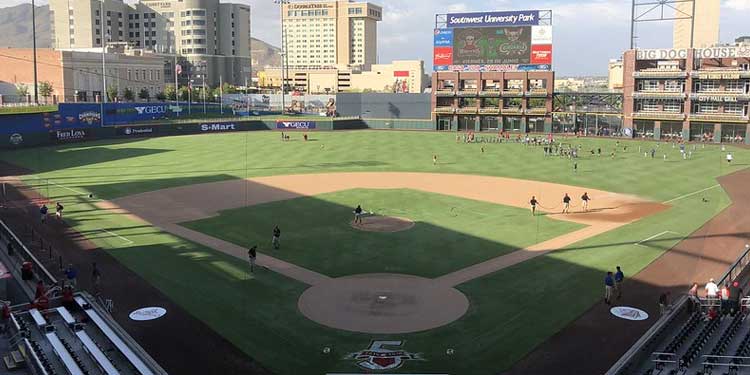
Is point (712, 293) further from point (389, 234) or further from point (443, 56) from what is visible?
point (443, 56)

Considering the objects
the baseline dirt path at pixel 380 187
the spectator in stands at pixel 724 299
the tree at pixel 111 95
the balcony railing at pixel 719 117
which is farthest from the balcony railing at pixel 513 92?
the spectator in stands at pixel 724 299

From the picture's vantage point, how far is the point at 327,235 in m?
38.6

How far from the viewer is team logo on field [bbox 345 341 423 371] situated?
68.7 ft

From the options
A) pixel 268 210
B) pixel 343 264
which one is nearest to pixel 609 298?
pixel 343 264

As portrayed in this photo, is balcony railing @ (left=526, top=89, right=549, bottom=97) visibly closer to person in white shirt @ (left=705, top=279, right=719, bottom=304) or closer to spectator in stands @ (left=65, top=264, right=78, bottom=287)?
person in white shirt @ (left=705, top=279, right=719, bottom=304)

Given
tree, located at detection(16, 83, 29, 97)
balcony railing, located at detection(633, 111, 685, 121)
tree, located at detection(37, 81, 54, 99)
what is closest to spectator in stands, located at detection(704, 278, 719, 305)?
balcony railing, located at detection(633, 111, 685, 121)

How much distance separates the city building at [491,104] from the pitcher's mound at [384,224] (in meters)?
75.5

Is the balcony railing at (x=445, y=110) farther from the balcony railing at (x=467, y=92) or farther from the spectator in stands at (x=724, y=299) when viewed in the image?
the spectator in stands at (x=724, y=299)

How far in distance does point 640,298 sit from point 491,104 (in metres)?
101

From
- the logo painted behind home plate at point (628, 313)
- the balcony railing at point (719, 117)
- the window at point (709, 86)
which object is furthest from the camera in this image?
the window at point (709, 86)

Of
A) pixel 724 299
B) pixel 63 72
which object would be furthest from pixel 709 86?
pixel 63 72

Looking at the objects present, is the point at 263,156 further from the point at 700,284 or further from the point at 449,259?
the point at 700,284

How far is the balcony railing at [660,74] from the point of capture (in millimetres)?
97625

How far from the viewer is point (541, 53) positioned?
11031 cm
